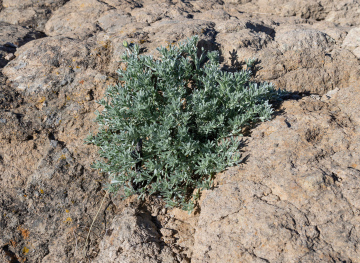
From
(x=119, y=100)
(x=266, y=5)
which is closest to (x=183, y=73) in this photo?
(x=119, y=100)

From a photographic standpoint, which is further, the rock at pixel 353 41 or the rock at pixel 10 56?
the rock at pixel 10 56

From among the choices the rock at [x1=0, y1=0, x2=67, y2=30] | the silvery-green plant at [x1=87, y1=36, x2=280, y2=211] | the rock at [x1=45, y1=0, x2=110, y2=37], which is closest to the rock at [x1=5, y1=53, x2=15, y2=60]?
the rock at [x1=45, y1=0, x2=110, y2=37]

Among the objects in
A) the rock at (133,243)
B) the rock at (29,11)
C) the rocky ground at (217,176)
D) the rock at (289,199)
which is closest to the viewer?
the rock at (289,199)

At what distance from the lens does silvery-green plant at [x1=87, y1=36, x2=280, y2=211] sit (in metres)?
3.53

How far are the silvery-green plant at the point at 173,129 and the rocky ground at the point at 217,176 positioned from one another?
0.25 meters

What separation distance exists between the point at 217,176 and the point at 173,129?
0.90 metres

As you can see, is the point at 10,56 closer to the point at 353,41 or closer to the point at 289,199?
the point at 289,199

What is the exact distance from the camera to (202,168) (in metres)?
3.47

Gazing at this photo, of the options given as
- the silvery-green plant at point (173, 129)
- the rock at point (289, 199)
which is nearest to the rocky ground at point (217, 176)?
the rock at point (289, 199)

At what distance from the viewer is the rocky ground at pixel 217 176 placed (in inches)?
113

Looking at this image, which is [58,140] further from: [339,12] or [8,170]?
[339,12]

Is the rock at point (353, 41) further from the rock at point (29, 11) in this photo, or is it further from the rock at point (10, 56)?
the rock at point (29, 11)

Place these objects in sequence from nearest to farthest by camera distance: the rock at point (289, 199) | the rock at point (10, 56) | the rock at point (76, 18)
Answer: the rock at point (289, 199) → the rock at point (10, 56) → the rock at point (76, 18)

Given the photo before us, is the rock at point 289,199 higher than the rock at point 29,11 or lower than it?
lower
